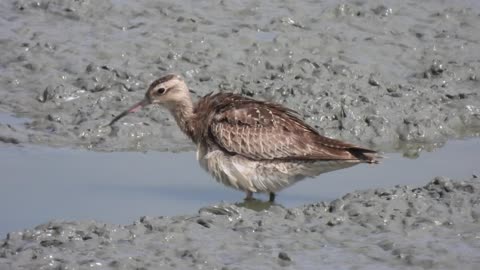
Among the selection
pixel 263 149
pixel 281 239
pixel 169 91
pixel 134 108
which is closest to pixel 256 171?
pixel 263 149

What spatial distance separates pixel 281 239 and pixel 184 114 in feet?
8.51

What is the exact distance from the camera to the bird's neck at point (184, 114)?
38.7 feet

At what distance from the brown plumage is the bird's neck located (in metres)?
0.29

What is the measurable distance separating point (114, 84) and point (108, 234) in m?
4.52

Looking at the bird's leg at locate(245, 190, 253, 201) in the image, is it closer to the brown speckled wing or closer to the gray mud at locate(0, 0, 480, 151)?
A: the brown speckled wing

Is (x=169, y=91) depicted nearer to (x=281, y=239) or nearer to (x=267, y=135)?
(x=267, y=135)

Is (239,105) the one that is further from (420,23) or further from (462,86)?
(420,23)

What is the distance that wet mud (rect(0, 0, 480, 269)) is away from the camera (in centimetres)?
933

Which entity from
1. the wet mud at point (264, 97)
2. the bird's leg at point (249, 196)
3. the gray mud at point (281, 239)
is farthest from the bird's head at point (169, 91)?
the gray mud at point (281, 239)

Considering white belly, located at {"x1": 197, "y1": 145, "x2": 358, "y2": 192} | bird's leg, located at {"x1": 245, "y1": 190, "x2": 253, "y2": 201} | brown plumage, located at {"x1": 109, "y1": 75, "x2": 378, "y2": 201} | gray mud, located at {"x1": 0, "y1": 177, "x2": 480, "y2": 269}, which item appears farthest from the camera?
bird's leg, located at {"x1": 245, "y1": 190, "x2": 253, "y2": 201}

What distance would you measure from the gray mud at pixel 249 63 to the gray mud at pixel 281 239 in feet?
8.44

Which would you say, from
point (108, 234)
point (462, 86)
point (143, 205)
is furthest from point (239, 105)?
point (462, 86)

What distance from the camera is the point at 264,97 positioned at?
13.5m

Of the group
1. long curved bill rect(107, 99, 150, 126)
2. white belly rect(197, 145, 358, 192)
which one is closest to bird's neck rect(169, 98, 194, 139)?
long curved bill rect(107, 99, 150, 126)
